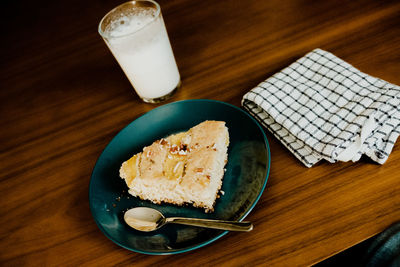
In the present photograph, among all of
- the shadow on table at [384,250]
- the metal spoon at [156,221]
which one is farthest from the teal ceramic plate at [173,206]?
the shadow on table at [384,250]

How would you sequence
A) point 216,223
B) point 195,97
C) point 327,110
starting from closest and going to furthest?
point 216,223 < point 327,110 < point 195,97

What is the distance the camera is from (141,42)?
69 centimetres

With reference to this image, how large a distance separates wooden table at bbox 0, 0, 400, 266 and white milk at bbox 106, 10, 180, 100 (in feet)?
0.32

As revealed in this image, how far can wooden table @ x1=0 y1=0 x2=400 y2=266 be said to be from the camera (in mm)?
526

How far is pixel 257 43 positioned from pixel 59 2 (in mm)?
1147

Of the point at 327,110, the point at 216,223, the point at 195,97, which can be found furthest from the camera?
the point at 195,97

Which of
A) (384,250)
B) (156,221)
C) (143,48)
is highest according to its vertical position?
(143,48)

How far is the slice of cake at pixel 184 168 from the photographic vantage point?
0.58m

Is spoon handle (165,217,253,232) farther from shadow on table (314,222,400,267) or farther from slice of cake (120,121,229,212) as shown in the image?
shadow on table (314,222,400,267)

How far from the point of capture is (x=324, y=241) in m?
0.50

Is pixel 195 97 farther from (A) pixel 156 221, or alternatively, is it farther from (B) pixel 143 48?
(A) pixel 156 221

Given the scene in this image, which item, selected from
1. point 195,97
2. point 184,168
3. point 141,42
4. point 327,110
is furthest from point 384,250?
point 141,42

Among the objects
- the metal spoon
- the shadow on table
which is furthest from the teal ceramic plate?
the shadow on table

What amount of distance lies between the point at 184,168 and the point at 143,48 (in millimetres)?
314
